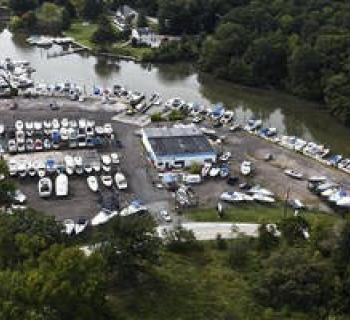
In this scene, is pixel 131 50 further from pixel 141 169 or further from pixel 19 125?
pixel 141 169

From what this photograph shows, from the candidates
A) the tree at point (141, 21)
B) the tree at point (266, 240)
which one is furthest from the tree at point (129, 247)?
the tree at point (141, 21)

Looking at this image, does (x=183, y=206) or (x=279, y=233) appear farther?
(x=183, y=206)

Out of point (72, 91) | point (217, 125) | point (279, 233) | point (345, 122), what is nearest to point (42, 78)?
point (72, 91)

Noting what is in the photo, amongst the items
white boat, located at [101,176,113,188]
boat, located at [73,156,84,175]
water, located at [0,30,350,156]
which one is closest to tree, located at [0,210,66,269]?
white boat, located at [101,176,113,188]

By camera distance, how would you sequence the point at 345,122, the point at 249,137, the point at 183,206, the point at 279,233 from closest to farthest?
1. the point at 279,233
2. the point at 183,206
3. the point at 249,137
4. the point at 345,122

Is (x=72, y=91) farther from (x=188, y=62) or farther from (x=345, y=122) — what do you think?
(x=345, y=122)

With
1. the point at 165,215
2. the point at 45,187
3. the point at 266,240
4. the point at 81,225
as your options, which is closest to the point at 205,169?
the point at 165,215

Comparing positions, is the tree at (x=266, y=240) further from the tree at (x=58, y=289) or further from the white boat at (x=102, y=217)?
the tree at (x=58, y=289)

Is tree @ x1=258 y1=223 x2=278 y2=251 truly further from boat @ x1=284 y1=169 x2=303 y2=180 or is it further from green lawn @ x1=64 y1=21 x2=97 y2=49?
green lawn @ x1=64 y1=21 x2=97 y2=49
